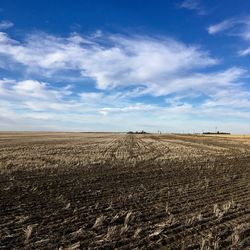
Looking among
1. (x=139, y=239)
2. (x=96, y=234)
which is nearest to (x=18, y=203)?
(x=96, y=234)

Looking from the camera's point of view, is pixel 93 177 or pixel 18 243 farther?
pixel 93 177

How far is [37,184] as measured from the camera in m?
14.6

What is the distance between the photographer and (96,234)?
7637mm

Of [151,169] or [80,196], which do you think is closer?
[80,196]

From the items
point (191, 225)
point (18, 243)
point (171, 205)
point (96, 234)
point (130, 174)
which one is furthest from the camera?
point (130, 174)

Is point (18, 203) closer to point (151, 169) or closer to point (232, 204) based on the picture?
point (232, 204)

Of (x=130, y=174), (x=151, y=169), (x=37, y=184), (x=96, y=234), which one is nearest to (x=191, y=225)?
(x=96, y=234)

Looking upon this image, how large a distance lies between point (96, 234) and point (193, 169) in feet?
43.7

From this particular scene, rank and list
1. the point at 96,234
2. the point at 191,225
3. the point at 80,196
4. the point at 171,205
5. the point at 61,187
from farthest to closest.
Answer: the point at 61,187 → the point at 80,196 → the point at 171,205 → the point at 191,225 → the point at 96,234

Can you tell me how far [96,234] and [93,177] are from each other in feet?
30.0

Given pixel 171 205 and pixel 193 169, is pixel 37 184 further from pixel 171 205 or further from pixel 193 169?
pixel 193 169

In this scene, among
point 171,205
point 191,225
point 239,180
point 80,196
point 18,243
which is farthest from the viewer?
point 239,180

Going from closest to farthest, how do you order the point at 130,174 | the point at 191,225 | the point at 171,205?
the point at 191,225 < the point at 171,205 < the point at 130,174

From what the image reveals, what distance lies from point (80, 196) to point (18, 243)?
5.02 metres
